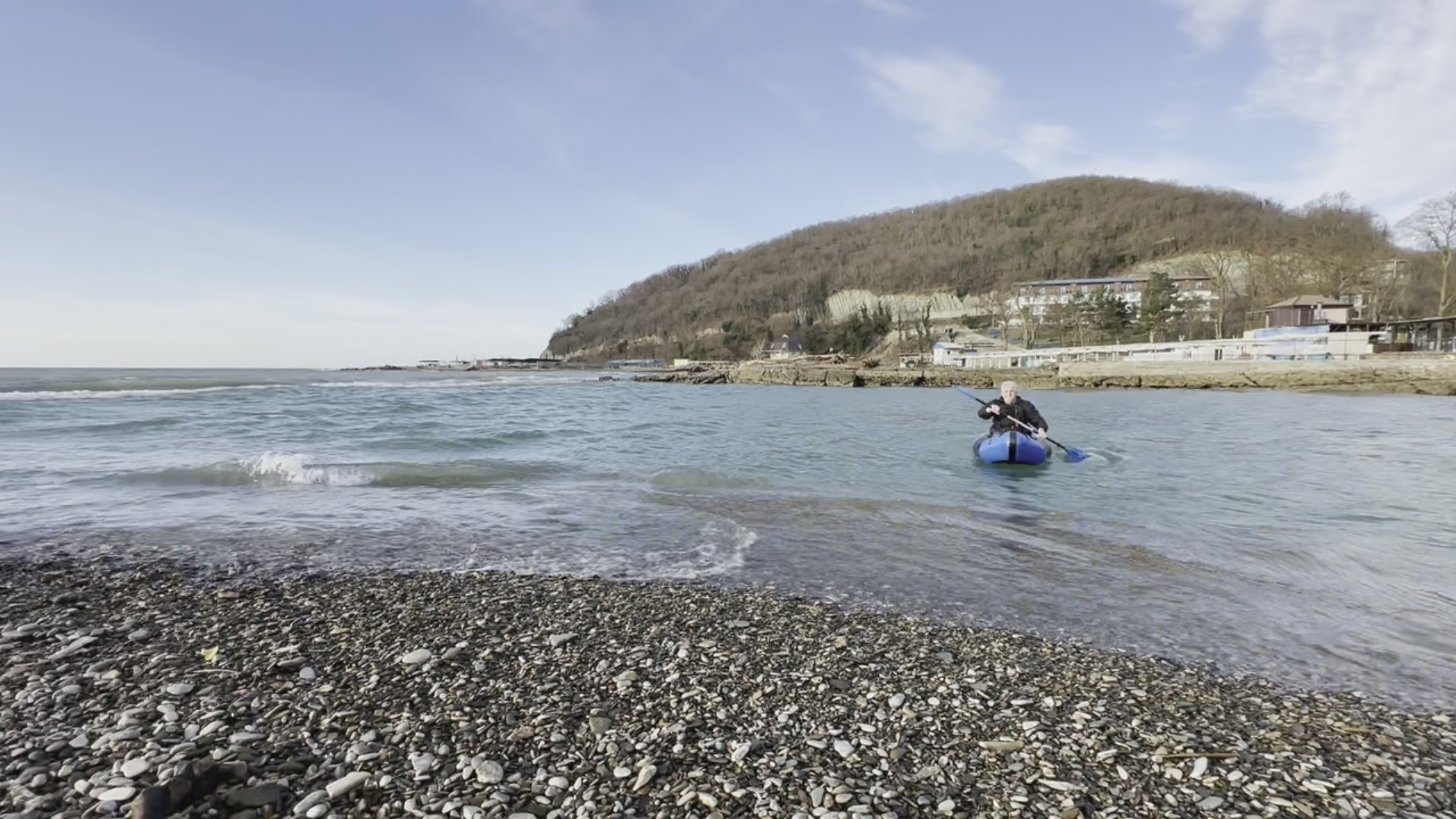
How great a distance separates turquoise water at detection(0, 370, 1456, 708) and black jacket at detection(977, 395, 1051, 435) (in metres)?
1.62

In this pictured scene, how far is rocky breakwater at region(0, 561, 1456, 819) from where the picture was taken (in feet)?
12.0

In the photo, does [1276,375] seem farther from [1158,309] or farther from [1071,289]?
[1071,289]

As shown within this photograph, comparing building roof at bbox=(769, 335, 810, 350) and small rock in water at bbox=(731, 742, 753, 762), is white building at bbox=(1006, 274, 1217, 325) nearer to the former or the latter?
building roof at bbox=(769, 335, 810, 350)

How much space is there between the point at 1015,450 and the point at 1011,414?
2044 mm

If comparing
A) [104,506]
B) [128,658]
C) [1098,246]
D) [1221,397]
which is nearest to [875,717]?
[128,658]

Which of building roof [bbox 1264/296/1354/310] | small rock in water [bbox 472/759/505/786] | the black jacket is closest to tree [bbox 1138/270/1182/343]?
building roof [bbox 1264/296/1354/310]

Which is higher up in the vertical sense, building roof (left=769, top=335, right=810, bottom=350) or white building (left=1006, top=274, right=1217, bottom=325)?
white building (left=1006, top=274, right=1217, bottom=325)

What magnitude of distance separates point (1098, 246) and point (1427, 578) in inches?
8402

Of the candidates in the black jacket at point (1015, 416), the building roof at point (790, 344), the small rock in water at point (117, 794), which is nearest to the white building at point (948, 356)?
the building roof at point (790, 344)

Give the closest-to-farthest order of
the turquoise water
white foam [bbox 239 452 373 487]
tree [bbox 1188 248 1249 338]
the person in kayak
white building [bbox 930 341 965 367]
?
the turquoise water → white foam [bbox 239 452 373 487] → the person in kayak → white building [bbox 930 341 965 367] → tree [bbox 1188 248 1249 338]

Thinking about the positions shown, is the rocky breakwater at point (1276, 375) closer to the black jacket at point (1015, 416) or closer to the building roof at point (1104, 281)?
the black jacket at point (1015, 416)

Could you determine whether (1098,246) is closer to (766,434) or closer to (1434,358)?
(1434,358)

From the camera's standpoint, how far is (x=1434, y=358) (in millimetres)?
52656

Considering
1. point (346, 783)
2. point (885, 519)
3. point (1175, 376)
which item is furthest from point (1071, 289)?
point (346, 783)
